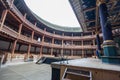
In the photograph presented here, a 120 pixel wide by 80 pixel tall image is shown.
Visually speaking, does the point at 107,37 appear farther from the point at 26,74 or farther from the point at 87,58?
the point at 87,58

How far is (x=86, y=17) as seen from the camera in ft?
23.0

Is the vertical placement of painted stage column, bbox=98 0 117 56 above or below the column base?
above

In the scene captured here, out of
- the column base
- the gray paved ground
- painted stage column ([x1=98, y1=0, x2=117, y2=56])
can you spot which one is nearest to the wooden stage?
the column base

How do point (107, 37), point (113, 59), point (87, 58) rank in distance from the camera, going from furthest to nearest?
point (87, 58) → point (107, 37) → point (113, 59)

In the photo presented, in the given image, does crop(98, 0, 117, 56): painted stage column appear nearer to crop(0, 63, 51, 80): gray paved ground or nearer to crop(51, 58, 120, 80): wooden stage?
crop(51, 58, 120, 80): wooden stage

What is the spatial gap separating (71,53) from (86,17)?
2149 cm

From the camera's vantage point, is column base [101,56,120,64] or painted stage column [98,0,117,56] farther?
painted stage column [98,0,117,56]

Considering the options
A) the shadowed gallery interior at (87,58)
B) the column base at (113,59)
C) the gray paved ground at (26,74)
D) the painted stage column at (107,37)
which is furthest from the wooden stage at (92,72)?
the gray paved ground at (26,74)

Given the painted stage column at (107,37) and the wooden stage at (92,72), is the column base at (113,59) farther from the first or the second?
the wooden stage at (92,72)

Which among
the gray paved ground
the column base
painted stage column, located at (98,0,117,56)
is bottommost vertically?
the gray paved ground

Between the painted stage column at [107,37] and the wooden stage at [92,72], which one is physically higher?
the painted stage column at [107,37]

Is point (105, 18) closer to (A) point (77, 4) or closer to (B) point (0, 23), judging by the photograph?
(A) point (77, 4)

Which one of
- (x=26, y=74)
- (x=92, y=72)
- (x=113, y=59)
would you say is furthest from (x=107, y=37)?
(x=26, y=74)

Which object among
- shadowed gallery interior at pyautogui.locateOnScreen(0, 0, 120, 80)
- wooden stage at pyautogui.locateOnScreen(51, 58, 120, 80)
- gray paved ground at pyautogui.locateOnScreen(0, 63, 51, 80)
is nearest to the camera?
wooden stage at pyautogui.locateOnScreen(51, 58, 120, 80)
